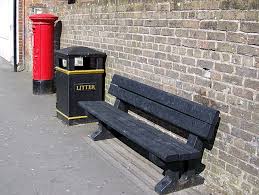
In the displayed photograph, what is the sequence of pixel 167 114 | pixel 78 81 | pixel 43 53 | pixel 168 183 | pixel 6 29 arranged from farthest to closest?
pixel 6 29 → pixel 43 53 → pixel 78 81 → pixel 167 114 → pixel 168 183

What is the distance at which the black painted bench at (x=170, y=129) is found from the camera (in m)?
4.02

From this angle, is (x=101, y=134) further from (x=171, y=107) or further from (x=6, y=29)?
(x=6, y=29)

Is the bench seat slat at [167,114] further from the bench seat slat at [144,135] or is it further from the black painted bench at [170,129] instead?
the bench seat slat at [144,135]

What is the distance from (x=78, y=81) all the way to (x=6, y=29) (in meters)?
8.88

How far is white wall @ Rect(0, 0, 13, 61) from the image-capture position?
1357cm

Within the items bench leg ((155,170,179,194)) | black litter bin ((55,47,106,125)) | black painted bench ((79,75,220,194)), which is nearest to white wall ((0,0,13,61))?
black litter bin ((55,47,106,125))

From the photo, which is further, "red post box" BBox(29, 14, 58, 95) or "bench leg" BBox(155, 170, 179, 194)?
"red post box" BBox(29, 14, 58, 95)

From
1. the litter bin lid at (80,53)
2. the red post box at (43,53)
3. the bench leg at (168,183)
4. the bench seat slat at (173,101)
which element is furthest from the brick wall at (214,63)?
the red post box at (43,53)

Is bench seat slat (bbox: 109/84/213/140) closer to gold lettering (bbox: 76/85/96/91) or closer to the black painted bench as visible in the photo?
the black painted bench

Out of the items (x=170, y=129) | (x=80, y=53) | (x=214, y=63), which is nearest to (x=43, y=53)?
(x=80, y=53)

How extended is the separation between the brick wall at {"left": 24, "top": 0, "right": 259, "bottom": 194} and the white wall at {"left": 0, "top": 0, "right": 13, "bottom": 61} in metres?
8.26

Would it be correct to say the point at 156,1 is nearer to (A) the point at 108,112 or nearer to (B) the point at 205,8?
(B) the point at 205,8

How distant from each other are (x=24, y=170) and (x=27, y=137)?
51.1 inches

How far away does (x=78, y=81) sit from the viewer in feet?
21.4
